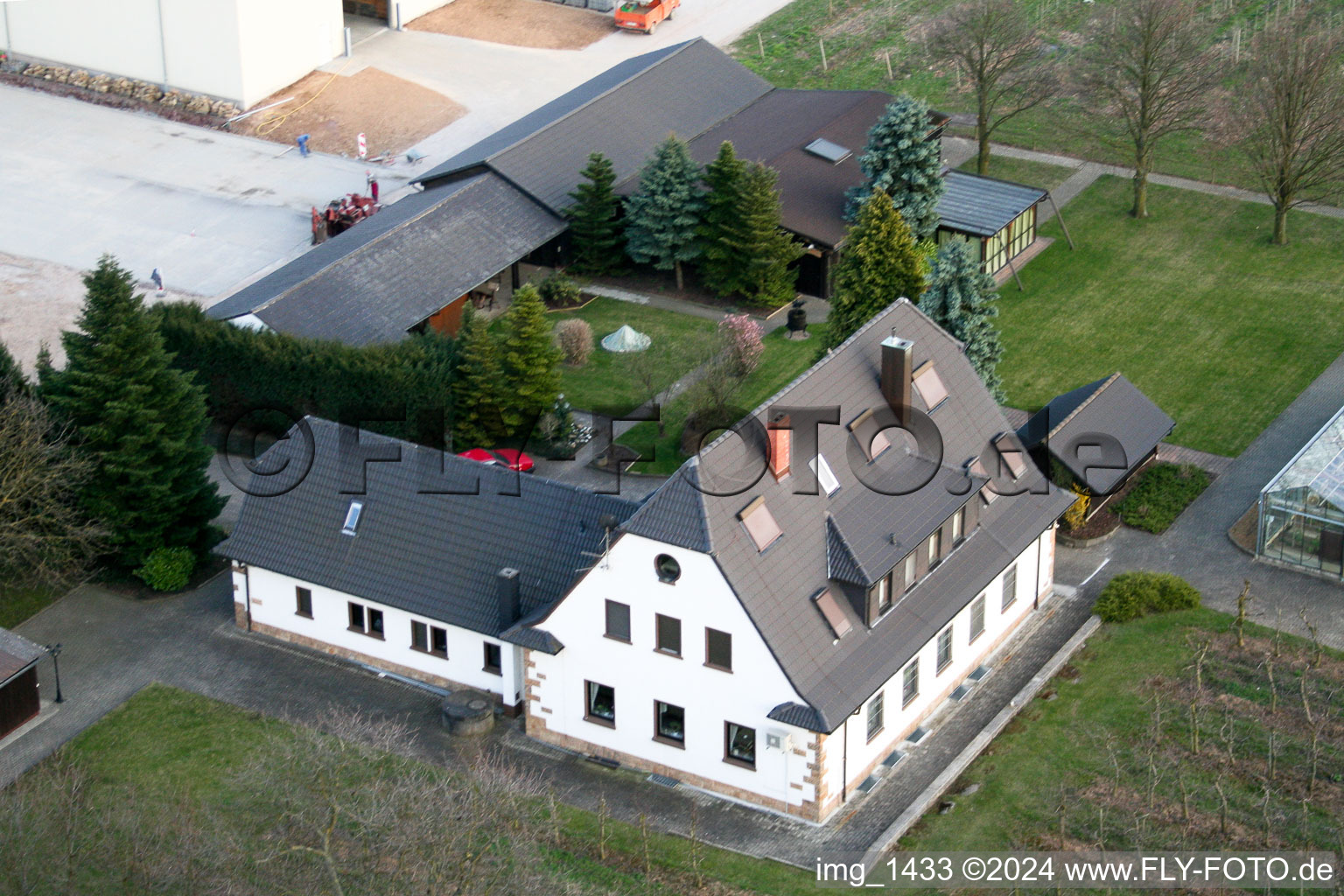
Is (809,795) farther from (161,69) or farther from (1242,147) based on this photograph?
(161,69)

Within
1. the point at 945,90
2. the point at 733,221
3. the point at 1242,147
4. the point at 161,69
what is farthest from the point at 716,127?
the point at 161,69

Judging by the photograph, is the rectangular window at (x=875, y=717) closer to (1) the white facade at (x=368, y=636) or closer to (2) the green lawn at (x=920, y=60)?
(1) the white facade at (x=368, y=636)

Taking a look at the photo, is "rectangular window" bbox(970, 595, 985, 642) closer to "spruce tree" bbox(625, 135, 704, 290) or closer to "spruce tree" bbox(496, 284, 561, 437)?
"spruce tree" bbox(496, 284, 561, 437)

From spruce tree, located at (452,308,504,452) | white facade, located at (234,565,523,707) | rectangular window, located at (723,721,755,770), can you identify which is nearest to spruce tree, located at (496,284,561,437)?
spruce tree, located at (452,308,504,452)

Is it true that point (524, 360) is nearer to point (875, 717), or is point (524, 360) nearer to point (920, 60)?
point (875, 717)

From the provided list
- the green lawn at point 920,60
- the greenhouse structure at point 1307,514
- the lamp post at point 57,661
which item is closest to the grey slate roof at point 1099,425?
the greenhouse structure at point 1307,514

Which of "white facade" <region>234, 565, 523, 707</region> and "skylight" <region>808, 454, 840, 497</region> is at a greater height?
"skylight" <region>808, 454, 840, 497</region>

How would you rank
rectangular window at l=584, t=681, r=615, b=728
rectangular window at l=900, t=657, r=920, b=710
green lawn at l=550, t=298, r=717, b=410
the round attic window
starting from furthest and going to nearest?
1. green lawn at l=550, t=298, r=717, b=410
2. rectangular window at l=900, t=657, r=920, b=710
3. rectangular window at l=584, t=681, r=615, b=728
4. the round attic window
